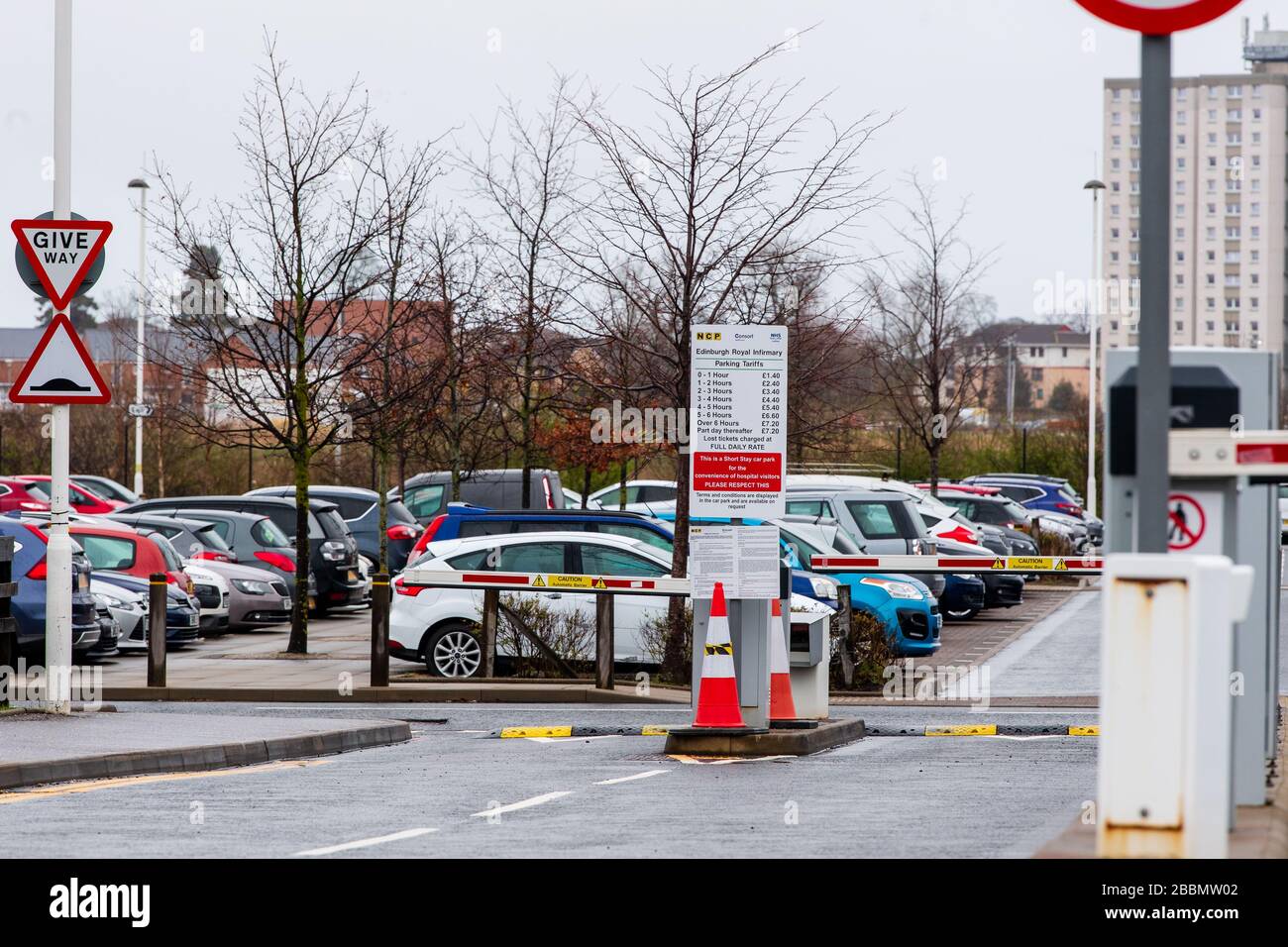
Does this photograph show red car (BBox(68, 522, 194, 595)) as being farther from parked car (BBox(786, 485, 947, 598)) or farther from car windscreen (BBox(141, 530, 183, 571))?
parked car (BBox(786, 485, 947, 598))

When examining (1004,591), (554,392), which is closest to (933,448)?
(1004,591)

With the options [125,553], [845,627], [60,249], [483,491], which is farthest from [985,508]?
[60,249]

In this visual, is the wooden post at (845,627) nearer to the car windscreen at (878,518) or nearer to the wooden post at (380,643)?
the wooden post at (380,643)

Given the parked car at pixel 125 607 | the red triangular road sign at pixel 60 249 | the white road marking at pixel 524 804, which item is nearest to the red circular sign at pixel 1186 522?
the white road marking at pixel 524 804

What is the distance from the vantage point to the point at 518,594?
19.2m

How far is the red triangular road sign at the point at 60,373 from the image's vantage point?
13406 millimetres

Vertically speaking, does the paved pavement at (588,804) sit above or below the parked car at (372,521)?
below

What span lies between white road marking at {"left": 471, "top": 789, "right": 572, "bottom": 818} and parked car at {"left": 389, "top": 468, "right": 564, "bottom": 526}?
63.5 feet

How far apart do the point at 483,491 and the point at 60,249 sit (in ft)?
63.6

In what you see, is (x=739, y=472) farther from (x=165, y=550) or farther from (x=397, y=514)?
(x=397, y=514)

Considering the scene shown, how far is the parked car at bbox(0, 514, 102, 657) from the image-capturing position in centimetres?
1773

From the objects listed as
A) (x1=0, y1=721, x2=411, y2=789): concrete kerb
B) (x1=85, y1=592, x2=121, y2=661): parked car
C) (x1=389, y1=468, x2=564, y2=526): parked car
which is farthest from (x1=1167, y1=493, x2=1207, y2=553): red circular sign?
(x1=389, y1=468, x2=564, y2=526): parked car

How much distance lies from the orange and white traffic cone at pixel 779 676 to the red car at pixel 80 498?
2237 cm

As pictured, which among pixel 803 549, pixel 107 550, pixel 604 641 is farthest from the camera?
pixel 107 550
